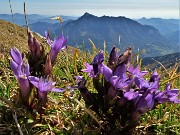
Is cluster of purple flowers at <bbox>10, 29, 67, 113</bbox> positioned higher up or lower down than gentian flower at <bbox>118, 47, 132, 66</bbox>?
lower down

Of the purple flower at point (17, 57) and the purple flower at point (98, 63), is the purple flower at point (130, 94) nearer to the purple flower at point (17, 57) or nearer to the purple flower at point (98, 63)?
the purple flower at point (98, 63)

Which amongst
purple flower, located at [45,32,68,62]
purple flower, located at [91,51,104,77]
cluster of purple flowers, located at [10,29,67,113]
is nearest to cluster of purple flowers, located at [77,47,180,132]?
purple flower, located at [91,51,104,77]

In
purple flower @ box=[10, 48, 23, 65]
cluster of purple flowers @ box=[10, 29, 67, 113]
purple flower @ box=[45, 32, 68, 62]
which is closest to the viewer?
cluster of purple flowers @ box=[10, 29, 67, 113]

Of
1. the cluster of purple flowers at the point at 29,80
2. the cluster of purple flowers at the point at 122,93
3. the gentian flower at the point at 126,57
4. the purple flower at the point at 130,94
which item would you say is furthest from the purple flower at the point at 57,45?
the purple flower at the point at 130,94

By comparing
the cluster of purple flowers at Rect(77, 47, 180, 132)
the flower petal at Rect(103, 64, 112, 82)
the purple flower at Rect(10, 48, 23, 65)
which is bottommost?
the cluster of purple flowers at Rect(77, 47, 180, 132)

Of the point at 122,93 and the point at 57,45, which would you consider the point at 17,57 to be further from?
the point at 122,93

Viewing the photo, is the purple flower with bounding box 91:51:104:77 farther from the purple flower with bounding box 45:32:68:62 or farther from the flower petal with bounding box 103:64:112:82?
the purple flower with bounding box 45:32:68:62

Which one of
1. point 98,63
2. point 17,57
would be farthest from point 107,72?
point 17,57

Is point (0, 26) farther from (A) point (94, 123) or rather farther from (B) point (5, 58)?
(A) point (94, 123)

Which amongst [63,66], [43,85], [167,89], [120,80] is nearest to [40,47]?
[43,85]
